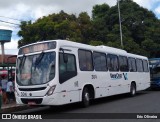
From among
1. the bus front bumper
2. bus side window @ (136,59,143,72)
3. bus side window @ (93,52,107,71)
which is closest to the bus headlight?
the bus front bumper

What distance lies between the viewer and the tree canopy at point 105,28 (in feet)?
108

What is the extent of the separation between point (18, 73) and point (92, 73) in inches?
145

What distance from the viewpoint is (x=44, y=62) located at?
13.4 m

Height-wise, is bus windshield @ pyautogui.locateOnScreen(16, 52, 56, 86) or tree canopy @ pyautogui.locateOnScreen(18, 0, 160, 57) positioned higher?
tree canopy @ pyautogui.locateOnScreen(18, 0, 160, 57)

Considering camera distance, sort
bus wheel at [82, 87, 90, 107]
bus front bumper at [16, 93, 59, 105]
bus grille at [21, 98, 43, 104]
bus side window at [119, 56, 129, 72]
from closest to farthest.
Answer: bus front bumper at [16, 93, 59, 105] → bus grille at [21, 98, 43, 104] → bus wheel at [82, 87, 90, 107] → bus side window at [119, 56, 129, 72]

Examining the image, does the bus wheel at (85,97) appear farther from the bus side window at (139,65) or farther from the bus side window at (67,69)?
the bus side window at (139,65)

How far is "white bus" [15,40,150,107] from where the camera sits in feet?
43.0

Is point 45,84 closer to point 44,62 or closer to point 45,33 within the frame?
point 44,62

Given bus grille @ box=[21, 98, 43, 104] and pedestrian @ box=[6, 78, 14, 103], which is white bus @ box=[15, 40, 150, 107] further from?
pedestrian @ box=[6, 78, 14, 103]

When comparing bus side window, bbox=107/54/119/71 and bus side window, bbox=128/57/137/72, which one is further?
bus side window, bbox=128/57/137/72

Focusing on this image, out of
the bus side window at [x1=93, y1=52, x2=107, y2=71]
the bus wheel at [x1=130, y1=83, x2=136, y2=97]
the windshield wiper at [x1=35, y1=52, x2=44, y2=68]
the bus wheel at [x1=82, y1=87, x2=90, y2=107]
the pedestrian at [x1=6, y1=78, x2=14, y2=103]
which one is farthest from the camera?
the bus wheel at [x1=130, y1=83, x2=136, y2=97]

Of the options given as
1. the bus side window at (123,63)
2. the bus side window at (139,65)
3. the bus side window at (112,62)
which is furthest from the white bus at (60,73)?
the bus side window at (139,65)

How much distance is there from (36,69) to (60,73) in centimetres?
101

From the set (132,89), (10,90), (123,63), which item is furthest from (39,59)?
(132,89)
